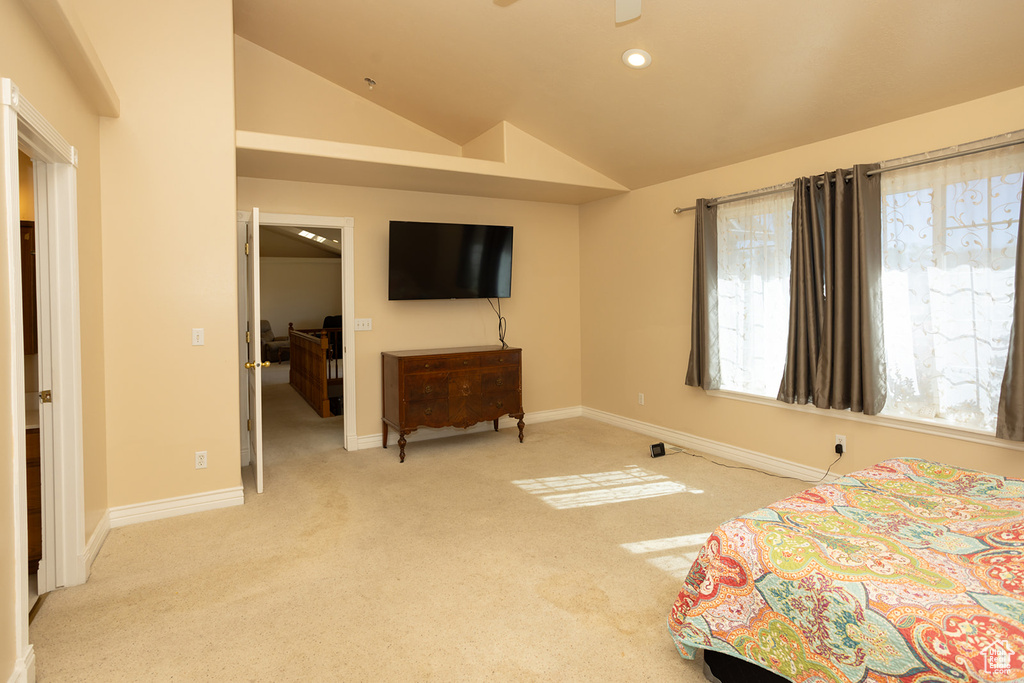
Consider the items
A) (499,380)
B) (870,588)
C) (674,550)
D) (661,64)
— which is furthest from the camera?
(499,380)

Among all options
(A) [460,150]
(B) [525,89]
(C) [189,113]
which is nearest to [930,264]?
(B) [525,89]

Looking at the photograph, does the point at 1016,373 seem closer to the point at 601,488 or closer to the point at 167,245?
the point at 601,488

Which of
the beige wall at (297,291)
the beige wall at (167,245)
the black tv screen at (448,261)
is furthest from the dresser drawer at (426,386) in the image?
the beige wall at (297,291)

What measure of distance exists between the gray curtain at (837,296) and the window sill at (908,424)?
0.39 feet

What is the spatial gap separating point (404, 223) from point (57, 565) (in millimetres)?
3252

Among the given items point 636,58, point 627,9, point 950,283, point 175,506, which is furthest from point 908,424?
point 175,506

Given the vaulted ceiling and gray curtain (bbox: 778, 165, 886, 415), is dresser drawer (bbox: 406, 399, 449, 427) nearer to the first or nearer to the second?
the vaulted ceiling

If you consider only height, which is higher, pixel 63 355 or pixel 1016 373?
pixel 63 355

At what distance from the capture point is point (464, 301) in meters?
5.41

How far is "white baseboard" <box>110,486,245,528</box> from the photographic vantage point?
3.25 metres

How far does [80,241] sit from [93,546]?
5.04ft

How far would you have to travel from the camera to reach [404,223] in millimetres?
4781

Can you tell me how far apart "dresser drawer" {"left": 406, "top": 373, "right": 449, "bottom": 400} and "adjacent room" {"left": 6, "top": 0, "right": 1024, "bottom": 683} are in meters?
0.05

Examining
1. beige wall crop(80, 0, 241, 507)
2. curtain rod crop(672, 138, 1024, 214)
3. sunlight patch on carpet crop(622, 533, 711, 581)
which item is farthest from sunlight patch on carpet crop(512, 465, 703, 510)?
curtain rod crop(672, 138, 1024, 214)
